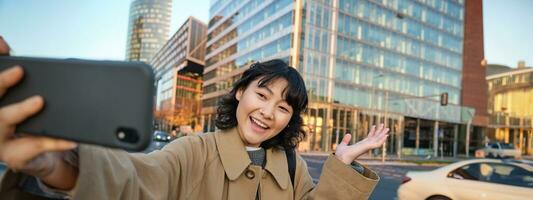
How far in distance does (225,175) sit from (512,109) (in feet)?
242

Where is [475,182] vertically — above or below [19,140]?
below

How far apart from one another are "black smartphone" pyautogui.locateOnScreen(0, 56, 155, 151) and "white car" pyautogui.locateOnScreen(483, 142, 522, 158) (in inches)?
1844

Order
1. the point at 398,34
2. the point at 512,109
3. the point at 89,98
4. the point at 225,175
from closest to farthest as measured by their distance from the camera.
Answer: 1. the point at 89,98
2. the point at 225,175
3. the point at 398,34
4. the point at 512,109

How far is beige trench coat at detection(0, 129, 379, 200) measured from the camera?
1.31 metres

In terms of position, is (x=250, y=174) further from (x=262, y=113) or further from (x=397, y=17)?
(x=397, y=17)

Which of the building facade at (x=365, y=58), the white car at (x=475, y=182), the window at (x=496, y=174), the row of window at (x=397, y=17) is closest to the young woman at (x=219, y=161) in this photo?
the white car at (x=475, y=182)

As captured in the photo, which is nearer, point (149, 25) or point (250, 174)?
point (250, 174)

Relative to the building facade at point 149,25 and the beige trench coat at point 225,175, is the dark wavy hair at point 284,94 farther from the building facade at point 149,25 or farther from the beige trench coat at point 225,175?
the building facade at point 149,25

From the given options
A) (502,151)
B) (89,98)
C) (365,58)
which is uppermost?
(365,58)

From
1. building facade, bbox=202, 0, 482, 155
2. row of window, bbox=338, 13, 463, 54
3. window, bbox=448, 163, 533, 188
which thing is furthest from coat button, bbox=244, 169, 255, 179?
row of window, bbox=338, 13, 463, 54

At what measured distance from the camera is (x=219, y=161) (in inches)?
69.6

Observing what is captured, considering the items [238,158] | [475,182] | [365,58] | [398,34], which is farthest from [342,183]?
[398,34]

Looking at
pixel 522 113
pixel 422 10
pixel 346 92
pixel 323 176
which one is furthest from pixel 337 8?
pixel 522 113

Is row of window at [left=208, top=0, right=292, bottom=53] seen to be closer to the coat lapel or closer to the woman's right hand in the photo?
the coat lapel
